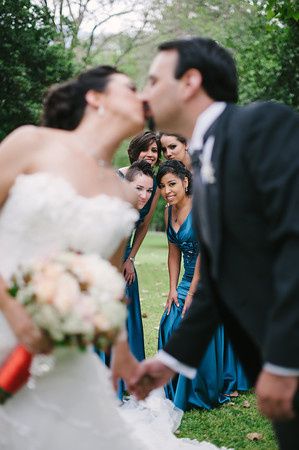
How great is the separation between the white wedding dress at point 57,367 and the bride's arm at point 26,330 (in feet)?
1.05

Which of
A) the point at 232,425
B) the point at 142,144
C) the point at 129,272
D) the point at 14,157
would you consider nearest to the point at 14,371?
the point at 14,157

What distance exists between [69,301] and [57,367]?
609 mm

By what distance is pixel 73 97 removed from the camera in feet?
11.3

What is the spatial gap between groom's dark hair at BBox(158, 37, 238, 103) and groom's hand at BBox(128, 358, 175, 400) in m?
1.36

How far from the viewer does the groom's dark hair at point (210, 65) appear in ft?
9.53

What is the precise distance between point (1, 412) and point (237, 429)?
3.24 metres

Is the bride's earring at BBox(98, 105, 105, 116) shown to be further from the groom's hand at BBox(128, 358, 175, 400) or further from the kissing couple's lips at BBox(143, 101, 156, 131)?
the groom's hand at BBox(128, 358, 175, 400)

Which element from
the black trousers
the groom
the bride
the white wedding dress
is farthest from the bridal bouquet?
the black trousers

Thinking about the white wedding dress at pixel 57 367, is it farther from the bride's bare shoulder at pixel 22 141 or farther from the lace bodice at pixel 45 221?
the bride's bare shoulder at pixel 22 141

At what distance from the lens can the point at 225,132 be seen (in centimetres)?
247

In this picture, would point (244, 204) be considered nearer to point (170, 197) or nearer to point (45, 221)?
point (45, 221)

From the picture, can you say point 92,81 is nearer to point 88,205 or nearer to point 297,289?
point 88,205

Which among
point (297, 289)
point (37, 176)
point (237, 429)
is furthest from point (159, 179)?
point (297, 289)

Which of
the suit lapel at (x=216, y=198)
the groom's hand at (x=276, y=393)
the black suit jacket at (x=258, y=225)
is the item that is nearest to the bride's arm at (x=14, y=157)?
the black suit jacket at (x=258, y=225)
